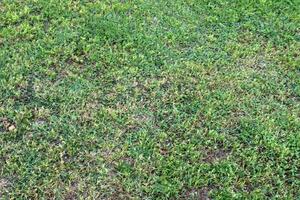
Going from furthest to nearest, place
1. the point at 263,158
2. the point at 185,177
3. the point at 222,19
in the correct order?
1. the point at 222,19
2. the point at 263,158
3. the point at 185,177

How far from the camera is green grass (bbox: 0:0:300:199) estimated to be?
13.5 ft

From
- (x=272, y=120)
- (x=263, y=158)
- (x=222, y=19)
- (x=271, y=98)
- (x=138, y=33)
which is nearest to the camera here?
(x=263, y=158)

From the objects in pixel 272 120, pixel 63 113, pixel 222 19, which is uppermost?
pixel 222 19

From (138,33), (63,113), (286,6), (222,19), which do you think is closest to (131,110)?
(63,113)

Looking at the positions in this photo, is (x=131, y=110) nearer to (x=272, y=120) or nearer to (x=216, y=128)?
(x=216, y=128)

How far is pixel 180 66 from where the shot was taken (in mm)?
5297

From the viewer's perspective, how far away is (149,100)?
191 inches

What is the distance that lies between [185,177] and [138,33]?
214 cm

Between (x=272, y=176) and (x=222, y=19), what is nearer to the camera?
(x=272, y=176)

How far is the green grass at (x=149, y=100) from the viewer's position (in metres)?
4.12

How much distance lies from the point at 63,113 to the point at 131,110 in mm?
664

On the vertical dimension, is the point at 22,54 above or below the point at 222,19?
below

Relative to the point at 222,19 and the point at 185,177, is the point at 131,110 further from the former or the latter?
the point at 222,19

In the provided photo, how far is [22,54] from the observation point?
16.8 feet
